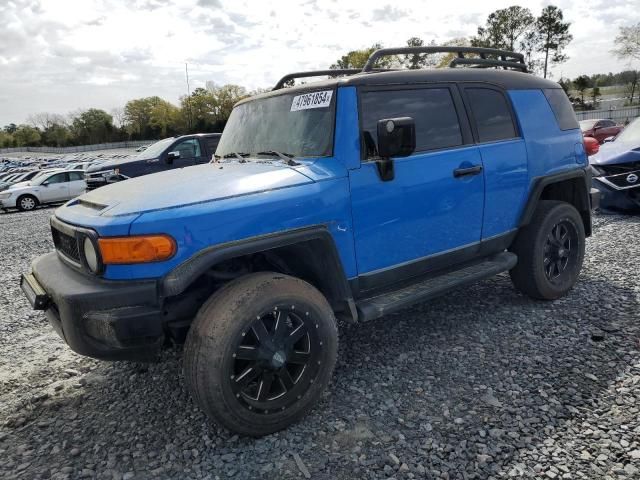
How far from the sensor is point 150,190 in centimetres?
Answer: 287

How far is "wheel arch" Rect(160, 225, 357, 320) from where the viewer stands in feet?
8.09

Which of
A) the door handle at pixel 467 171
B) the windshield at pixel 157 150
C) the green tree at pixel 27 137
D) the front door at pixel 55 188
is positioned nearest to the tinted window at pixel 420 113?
the door handle at pixel 467 171

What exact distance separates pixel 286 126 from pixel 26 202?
17508 mm

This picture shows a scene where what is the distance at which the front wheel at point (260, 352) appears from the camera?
2496 millimetres

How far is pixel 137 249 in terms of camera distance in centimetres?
240

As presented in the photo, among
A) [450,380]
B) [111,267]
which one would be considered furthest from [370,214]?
[111,267]

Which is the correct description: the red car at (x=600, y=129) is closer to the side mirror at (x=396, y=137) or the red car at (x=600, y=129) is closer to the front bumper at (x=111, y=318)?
the side mirror at (x=396, y=137)

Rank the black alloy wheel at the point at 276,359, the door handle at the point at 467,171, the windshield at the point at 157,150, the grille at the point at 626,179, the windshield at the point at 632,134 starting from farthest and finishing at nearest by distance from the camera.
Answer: the windshield at the point at 157,150 < the windshield at the point at 632,134 < the grille at the point at 626,179 < the door handle at the point at 467,171 < the black alloy wheel at the point at 276,359

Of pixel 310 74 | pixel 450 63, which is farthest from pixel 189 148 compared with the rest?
pixel 450 63

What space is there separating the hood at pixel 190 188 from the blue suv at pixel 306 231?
0.06ft

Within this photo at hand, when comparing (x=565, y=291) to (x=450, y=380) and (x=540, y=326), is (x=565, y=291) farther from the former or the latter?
(x=450, y=380)

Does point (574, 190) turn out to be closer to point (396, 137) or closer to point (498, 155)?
point (498, 155)

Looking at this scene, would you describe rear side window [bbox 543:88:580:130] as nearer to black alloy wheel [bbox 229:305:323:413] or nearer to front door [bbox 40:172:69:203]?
black alloy wheel [bbox 229:305:323:413]

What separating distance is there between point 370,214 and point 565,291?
2.41 metres
